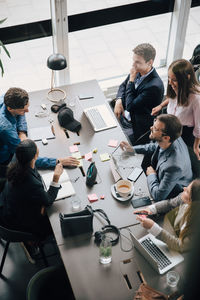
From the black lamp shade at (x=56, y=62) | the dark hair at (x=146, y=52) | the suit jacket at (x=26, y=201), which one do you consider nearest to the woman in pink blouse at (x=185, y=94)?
the dark hair at (x=146, y=52)

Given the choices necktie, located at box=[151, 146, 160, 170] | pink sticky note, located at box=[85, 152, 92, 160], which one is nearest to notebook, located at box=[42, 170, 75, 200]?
pink sticky note, located at box=[85, 152, 92, 160]

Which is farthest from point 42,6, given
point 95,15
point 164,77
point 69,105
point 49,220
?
point 49,220

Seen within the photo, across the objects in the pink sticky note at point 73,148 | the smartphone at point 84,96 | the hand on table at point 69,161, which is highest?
the smartphone at point 84,96

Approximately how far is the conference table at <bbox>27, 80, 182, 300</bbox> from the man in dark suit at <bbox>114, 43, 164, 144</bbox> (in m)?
0.32

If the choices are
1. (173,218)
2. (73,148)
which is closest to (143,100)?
(73,148)

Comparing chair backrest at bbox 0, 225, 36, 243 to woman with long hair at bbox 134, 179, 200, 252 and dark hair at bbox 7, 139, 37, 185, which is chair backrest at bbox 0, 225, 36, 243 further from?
woman with long hair at bbox 134, 179, 200, 252

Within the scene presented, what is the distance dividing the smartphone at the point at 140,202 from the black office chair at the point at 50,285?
0.79 metres

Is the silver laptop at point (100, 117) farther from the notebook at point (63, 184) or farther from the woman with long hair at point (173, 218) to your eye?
the woman with long hair at point (173, 218)

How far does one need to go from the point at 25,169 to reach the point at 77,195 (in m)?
0.54

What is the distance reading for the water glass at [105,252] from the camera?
2.73 meters

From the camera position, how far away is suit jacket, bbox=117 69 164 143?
4.10m

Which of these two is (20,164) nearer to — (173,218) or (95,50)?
(173,218)

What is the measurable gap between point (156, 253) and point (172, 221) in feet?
1.10

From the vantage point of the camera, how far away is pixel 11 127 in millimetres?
3684
